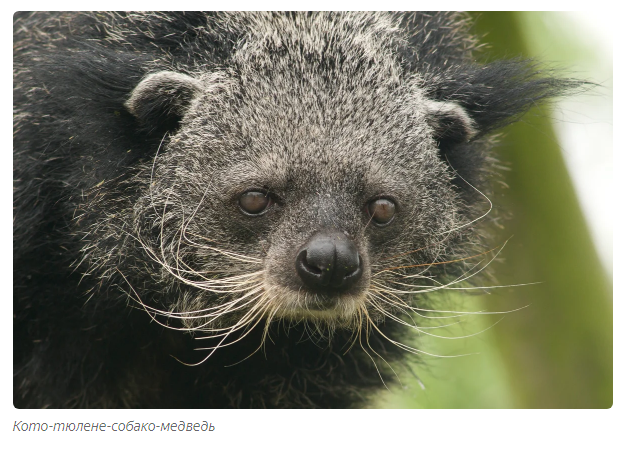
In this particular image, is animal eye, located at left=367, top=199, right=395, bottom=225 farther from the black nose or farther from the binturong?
the black nose

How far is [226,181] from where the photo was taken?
13.2ft

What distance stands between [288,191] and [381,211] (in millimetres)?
553

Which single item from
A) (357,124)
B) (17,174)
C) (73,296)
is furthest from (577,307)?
(17,174)

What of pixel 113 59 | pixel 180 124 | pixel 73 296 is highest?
pixel 113 59

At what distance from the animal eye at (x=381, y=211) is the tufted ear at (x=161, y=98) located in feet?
3.81

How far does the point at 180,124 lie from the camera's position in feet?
13.8

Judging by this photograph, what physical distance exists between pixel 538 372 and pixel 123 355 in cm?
282

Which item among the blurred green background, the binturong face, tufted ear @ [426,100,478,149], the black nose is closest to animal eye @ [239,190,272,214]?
the binturong face

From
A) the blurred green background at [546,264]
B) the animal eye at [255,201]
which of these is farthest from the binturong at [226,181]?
the blurred green background at [546,264]

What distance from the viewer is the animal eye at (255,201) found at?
3.94 m

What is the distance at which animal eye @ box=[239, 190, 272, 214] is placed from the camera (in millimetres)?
3943

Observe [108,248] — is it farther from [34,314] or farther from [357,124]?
[357,124]

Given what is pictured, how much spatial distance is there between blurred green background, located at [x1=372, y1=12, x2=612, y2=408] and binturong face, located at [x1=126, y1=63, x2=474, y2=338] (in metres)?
0.85

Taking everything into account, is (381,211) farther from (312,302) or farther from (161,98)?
(161,98)
